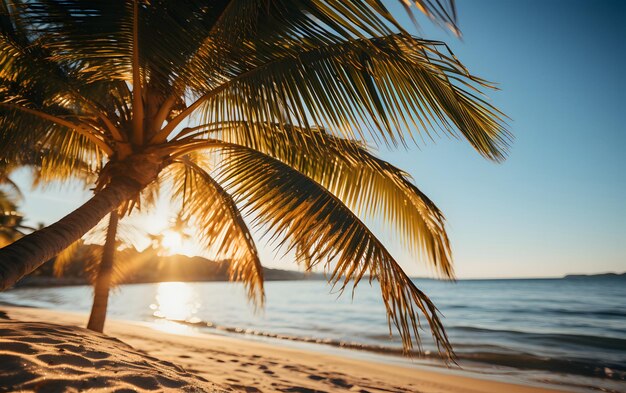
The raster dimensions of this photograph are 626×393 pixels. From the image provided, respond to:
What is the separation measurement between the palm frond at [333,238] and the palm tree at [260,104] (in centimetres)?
1

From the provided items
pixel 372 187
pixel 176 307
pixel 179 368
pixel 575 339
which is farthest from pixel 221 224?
pixel 176 307

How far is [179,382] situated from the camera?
299cm

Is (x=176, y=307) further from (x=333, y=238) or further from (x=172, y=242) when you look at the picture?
(x=333, y=238)

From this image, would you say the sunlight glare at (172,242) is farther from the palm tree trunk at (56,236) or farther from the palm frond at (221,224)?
the palm tree trunk at (56,236)

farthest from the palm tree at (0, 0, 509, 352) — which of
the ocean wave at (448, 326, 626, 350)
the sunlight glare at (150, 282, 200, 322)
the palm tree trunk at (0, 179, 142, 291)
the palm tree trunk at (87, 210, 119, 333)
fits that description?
the sunlight glare at (150, 282, 200, 322)

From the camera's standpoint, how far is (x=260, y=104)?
10.4 ft

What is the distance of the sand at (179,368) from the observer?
2385mm

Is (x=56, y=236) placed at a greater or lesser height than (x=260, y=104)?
lesser

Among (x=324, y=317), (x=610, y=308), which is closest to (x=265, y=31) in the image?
(x=324, y=317)

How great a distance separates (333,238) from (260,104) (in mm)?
1348

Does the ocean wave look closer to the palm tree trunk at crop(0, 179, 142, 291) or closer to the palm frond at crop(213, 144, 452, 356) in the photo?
the palm frond at crop(213, 144, 452, 356)

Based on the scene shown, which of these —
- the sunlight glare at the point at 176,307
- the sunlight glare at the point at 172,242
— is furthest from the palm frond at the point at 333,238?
the sunlight glare at the point at 176,307

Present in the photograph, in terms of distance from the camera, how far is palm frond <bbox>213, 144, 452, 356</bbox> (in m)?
2.71

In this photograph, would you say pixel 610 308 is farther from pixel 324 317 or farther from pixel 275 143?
pixel 275 143
